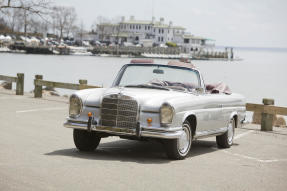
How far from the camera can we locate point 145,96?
959 centimetres

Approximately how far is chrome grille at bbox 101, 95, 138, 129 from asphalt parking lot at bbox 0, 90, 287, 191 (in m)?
0.59

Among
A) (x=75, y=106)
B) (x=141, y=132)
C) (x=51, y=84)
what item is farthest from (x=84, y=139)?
(x=51, y=84)

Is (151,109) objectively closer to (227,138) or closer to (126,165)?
(126,165)

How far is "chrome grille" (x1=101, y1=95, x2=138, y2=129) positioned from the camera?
374 inches

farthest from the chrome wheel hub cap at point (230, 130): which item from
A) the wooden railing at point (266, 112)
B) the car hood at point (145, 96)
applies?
the wooden railing at point (266, 112)

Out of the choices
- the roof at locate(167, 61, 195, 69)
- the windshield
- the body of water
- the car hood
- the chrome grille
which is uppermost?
the roof at locate(167, 61, 195, 69)

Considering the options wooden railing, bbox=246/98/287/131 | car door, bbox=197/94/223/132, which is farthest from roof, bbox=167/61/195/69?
wooden railing, bbox=246/98/287/131

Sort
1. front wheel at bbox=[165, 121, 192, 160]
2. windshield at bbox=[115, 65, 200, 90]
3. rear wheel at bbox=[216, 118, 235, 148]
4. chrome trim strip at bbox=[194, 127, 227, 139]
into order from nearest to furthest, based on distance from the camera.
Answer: front wheel at bbox=[165, 121, 192, 160]
chrome trim strip at bbox=[194, 127, 227, 139]
windshield at bbox=[115, 65, 200, 90]
rear wheel at bbox=[216, 118, 235, 148]

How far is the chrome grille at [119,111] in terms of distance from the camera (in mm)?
9491

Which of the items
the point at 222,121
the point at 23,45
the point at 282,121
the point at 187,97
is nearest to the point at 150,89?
the point at 187,97

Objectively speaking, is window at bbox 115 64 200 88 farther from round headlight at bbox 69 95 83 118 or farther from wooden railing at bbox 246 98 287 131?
wooden railing at bbox 246 98 287 131

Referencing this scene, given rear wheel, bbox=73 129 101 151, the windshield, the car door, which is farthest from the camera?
the windshield

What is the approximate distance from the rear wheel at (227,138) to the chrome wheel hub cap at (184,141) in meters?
2.16

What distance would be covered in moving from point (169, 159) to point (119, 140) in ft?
9.44
